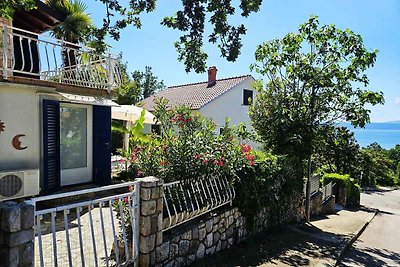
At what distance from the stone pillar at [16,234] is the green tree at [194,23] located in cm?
504

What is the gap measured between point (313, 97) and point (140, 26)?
7511 mm

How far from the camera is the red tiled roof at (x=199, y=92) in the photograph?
83.5 ft

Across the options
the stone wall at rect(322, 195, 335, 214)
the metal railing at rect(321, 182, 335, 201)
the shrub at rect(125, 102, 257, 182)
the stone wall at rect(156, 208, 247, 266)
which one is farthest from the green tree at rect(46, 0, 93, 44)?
the stone wall at rect(322, 195, 335, 214)

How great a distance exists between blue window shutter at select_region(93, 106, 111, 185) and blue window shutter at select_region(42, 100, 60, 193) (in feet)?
5.10

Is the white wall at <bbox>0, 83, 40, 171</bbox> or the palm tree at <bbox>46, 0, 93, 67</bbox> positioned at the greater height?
the palm tree at <bbox>46, 0, 93, 67</bbox>

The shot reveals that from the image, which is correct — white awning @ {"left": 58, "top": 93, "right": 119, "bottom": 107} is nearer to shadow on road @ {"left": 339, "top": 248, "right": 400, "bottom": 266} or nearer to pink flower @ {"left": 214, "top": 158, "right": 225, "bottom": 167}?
pink flower @ {"left": 214, "top": 158, "right": 225, "bottom": 167}

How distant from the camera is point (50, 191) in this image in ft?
26.6

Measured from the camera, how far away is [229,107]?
26.5 meters

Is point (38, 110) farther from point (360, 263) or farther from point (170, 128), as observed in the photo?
point (360, 263)

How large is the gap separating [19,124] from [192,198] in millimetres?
4934

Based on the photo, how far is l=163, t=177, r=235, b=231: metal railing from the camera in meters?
5.60

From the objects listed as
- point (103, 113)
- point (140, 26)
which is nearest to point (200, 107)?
point (103, 113)

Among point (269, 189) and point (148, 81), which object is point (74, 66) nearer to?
point (269, 189)

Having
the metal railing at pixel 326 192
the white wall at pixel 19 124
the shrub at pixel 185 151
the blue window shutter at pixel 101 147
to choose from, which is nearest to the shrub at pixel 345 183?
the metal railing at pixel 326 192
